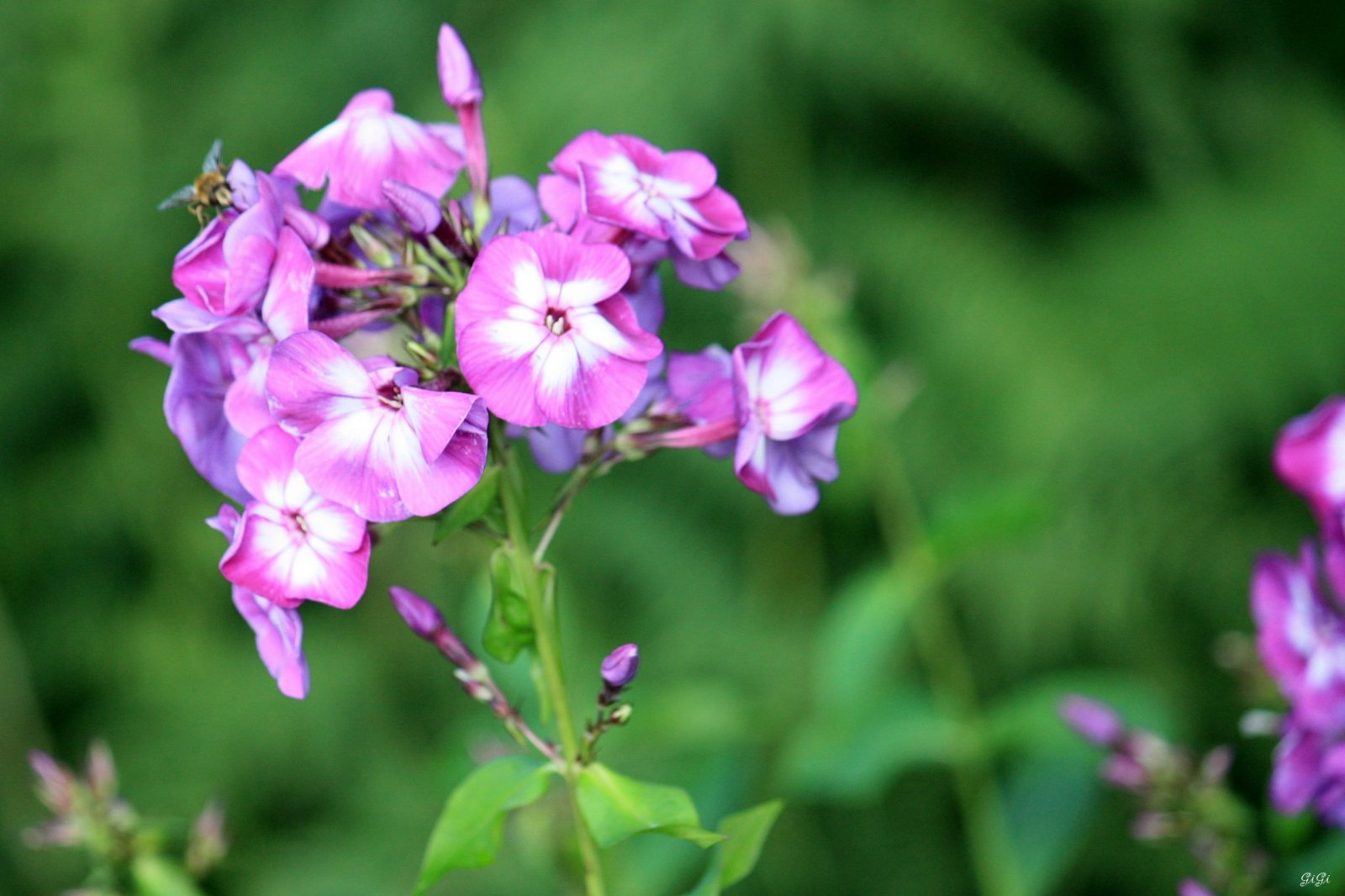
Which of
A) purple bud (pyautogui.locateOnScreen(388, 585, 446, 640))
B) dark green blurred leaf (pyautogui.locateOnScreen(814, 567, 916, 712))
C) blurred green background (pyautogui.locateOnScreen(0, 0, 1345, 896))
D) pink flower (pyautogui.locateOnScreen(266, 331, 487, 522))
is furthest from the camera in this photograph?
blurred green background (pyautogui.locateOnScreen(0, 0, 1345, 896))

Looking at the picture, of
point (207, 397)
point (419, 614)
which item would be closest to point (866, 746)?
point (419, 614)

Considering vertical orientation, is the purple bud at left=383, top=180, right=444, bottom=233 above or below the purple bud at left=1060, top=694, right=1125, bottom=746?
above

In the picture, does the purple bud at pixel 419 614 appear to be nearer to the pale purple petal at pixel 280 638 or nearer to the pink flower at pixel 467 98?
the pale purple petal at pixel 280 638

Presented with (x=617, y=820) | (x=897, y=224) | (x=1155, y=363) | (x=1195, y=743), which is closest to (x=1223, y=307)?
(x=1155, y=363)

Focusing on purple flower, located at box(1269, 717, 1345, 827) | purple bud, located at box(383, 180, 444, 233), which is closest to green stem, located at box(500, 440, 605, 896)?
purple bud, located at box(383, 180, 444, 233)

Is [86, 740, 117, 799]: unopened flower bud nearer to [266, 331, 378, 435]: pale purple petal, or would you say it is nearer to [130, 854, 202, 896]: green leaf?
[130, 854, 202, 896]: green leaf

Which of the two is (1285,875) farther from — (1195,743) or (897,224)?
(897,224)

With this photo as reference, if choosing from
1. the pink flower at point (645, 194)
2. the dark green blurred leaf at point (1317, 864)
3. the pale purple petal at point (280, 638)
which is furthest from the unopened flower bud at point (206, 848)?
the dark green blurred leaf at point (1317, 864)
